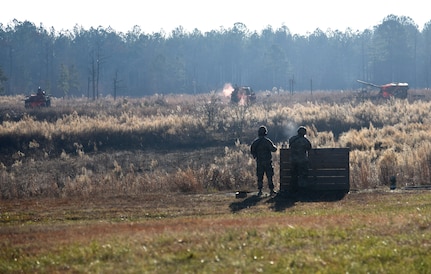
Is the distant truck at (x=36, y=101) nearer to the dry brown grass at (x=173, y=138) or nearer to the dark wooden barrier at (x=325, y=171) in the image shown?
the dry brown grass at (x=173, y=138)

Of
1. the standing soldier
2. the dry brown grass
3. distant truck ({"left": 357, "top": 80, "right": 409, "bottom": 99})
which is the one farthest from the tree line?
the standing soldier

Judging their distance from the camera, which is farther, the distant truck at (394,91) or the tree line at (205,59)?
the tree line at (205,59)

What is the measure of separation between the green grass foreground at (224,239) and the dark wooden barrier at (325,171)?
130 inches

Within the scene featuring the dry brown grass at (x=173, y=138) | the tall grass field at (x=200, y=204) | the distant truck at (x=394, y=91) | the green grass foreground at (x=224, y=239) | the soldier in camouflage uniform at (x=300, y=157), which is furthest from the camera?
the distant truck at (x=394, y=91)

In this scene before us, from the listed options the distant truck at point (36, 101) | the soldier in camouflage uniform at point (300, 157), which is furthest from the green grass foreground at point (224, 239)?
the distant truck at point (36, 101)

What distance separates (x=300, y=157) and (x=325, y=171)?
983mm

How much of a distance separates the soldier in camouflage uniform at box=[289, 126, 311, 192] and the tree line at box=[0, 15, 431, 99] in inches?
3860

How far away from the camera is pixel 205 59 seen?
16812cm

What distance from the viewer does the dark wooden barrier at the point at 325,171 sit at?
24203 millimetres

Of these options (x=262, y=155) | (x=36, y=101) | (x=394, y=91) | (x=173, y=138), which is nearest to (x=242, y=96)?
(x=394, y=91)

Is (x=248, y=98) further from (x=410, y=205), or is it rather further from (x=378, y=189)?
(x=410, y=205)

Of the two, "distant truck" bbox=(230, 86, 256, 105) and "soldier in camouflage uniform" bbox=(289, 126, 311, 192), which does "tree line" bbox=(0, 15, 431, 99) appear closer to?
"distant truck" bbox=(230, 86, 256, 105)

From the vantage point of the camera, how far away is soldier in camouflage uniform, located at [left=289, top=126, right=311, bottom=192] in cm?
2373

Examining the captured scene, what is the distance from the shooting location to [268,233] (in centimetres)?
1375
